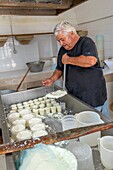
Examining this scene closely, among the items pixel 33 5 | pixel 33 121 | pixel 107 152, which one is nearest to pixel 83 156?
pixel 107 152

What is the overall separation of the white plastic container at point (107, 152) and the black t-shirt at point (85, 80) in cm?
75

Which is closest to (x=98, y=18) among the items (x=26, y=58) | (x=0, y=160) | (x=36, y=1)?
(x=26, y=58)

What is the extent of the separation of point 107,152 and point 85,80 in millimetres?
841

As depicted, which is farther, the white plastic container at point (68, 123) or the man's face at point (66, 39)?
the man's face at point (66, 39)

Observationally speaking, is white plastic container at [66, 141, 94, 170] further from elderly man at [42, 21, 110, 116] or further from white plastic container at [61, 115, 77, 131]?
elderly man at [42, 21, 110, 116]

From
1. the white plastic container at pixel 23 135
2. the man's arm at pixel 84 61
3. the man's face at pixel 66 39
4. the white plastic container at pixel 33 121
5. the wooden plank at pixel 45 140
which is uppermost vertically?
the man's face at pixel 66 39

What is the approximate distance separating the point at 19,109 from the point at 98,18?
7.93 feet

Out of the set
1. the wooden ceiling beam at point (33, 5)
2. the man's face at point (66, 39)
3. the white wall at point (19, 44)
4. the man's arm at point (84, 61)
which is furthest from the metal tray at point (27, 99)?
the white wall at point (19, 44)

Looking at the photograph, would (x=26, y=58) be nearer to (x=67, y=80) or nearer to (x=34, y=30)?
(x=34, y=30)

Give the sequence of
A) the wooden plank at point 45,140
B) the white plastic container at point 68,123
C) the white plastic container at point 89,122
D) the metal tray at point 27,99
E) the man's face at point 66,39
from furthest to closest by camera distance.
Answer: the man's face at point 66,39
the white plastic container at point 68,123
the white plastic container at point 89,122
the metal tray at point 27,99
the wooden plank at point 45,140

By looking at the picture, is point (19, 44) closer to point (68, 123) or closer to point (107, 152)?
point (68, 123)

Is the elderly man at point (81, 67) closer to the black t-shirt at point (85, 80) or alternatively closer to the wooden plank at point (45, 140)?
the black t-shirt at point (85, 80)

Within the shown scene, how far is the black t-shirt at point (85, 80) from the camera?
1459mm

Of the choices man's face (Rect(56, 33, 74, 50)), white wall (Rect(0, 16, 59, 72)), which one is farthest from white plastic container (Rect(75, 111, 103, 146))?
white wall (Rect(0, 16, 59, 72))
